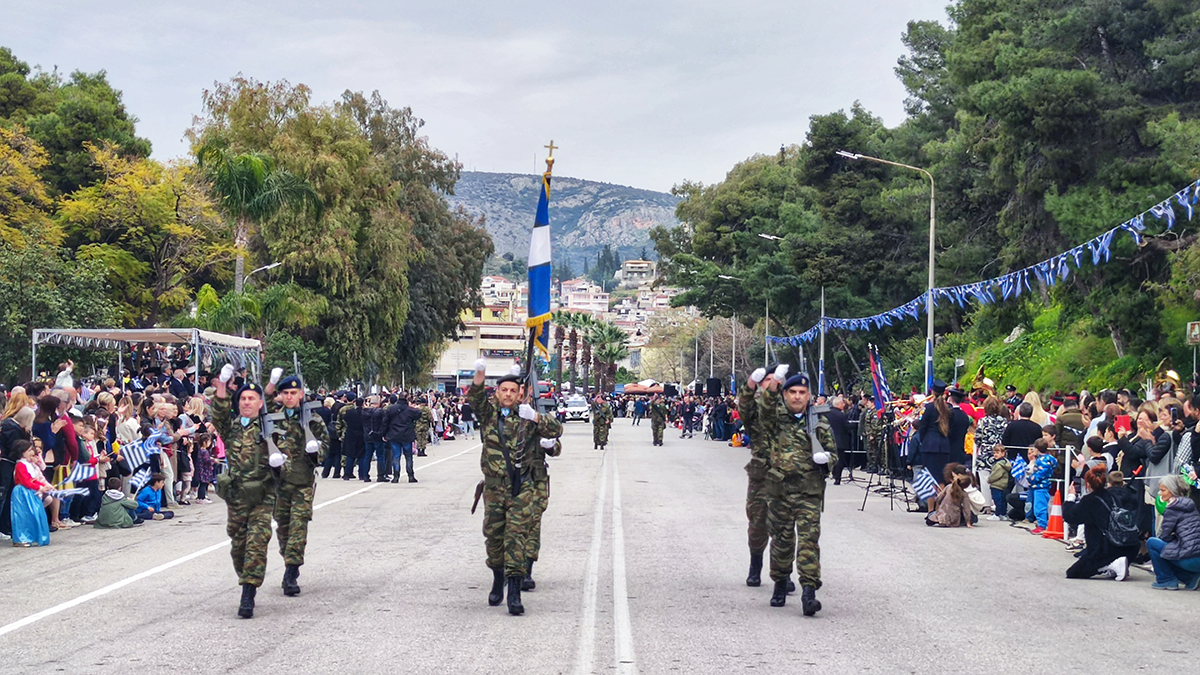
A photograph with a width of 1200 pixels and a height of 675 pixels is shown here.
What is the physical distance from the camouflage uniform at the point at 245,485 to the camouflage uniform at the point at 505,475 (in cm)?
166

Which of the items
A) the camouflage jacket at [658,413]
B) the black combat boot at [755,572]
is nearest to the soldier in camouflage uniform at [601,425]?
the camouflage jacket at [658,413]

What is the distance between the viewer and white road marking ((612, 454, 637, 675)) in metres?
7.65

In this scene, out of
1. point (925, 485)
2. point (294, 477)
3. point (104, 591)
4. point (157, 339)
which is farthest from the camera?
point (157, 339)

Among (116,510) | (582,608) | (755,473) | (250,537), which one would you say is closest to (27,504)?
(116,510)

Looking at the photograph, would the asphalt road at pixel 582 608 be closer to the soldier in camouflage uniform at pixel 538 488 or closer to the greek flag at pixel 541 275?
the soldier in camouflage uniform at pixel 538 488

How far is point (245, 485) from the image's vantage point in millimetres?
9656

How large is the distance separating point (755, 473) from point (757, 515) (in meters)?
0.37

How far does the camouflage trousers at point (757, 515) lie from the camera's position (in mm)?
10508

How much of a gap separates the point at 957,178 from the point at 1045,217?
898 cm

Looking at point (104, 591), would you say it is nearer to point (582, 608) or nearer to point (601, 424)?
point (582, 608)

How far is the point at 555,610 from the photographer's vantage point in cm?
951

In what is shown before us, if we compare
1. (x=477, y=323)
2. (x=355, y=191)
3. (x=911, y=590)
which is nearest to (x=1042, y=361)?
(x=355, y=191)

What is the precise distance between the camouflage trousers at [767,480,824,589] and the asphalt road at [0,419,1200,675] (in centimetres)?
34

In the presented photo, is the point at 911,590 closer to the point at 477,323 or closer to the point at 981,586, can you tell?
the point at 981,586
